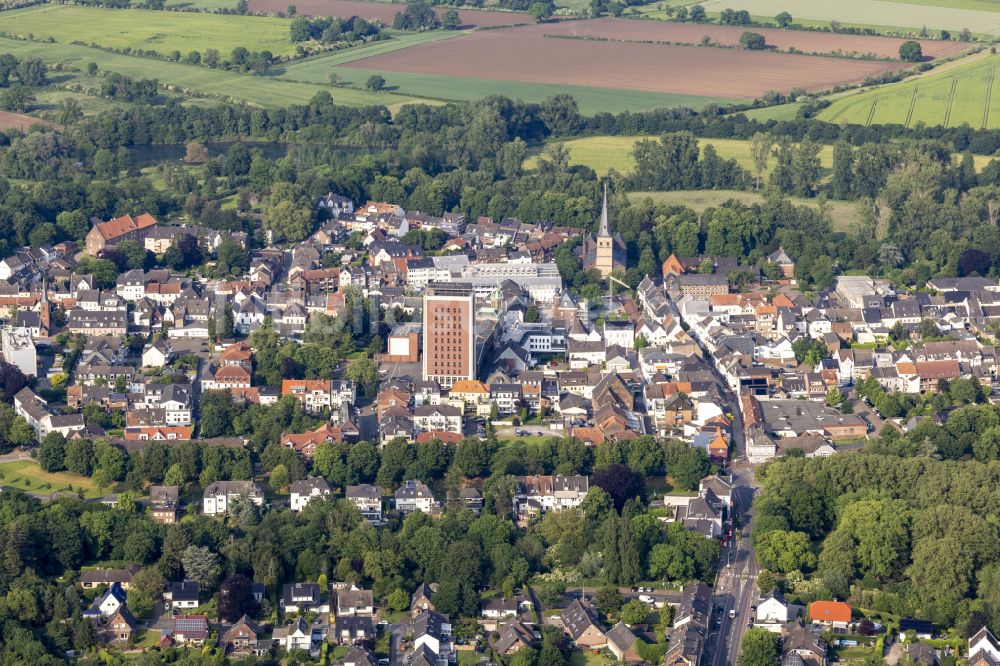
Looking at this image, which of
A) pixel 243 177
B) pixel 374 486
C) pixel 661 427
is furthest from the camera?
pixel 243 177

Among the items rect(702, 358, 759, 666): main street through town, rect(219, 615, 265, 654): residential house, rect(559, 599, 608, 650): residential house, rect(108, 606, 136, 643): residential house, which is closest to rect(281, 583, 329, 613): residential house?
rect(219, 615, 265, 654): residential house

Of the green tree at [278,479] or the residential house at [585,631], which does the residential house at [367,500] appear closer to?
the green tree at [278,479]

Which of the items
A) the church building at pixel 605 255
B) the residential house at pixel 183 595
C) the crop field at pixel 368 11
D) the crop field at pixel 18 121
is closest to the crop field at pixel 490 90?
the crop field at pixel 368 11

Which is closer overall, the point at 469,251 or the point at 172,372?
the point at 172,372

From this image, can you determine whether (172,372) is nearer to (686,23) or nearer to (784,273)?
(784,273)

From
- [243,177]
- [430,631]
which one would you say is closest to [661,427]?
[430,631]

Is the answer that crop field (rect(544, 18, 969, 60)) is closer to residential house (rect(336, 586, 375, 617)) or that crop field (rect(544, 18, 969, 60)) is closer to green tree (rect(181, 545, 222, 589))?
residential house (rect(336, 586, 375, 617))

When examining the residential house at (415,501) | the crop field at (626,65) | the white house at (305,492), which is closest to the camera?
the residential house at (415,501)
